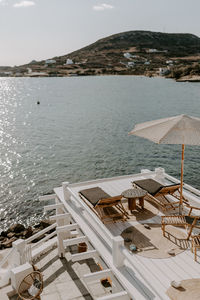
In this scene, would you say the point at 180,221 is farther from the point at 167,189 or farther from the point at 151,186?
the point at 151,186

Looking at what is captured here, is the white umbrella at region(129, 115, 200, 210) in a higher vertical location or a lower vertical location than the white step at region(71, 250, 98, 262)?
higher

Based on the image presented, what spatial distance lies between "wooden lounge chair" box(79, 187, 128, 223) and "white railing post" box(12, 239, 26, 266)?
9.43 ft

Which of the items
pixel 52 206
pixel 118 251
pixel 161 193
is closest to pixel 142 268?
pixel 118 251

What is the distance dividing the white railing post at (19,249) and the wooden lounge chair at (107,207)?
9.43ft

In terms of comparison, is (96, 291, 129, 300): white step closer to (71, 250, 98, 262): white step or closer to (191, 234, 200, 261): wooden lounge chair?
(71, 250, 98, 262): white step

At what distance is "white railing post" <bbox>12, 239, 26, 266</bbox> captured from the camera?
10.1 m

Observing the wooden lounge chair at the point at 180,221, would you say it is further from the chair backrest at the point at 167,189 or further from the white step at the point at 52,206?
the white step at the point at 52,206

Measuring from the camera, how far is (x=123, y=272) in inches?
280

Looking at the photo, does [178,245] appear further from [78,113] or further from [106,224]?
[78,113]

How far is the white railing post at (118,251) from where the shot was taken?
7.01 meters

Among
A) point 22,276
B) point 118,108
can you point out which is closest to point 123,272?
point 22,276

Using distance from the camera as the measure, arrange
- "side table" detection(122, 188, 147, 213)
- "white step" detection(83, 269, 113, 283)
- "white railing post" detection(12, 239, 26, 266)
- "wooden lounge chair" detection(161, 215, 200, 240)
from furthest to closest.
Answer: "white railing post" detection(12, 239, 26, 266) → "side table" detection(122, 188, 147, 213) → "wooden lounge chair" detection(161, 215, 200, 240) → "white step" detection(83, 269, 113, 283)

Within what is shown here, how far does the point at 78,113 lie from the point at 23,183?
35432 mm

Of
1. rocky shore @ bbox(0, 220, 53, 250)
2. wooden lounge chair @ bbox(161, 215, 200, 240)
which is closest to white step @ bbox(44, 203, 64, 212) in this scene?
wooden lounge chair @ bbox(161, 215, 200, 240)
